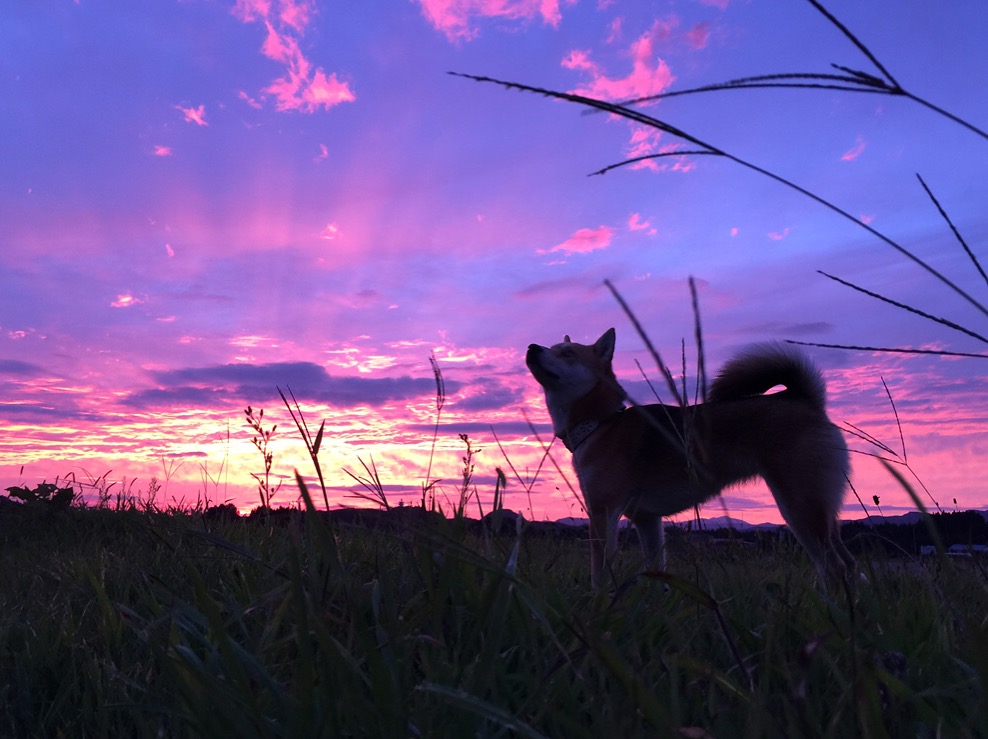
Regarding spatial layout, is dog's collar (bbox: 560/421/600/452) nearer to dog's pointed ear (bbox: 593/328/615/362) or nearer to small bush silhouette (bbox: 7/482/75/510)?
dog's pointed ear (bbox: 593/328/615/362)

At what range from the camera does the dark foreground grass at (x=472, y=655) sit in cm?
142

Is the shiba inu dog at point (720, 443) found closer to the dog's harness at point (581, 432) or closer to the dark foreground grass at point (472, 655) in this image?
the dog's harness at point (581, 432)

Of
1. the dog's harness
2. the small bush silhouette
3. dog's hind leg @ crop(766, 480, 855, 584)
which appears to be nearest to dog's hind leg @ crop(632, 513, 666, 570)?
the dog's harness

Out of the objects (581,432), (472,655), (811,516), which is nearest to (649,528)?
(581,432)

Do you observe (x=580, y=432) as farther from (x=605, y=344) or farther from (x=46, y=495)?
(x=46, y=495)

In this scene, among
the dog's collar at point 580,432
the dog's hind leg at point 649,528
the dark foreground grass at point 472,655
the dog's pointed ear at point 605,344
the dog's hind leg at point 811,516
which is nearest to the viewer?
the dark foreground grass at point 472,655

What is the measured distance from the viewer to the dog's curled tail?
6.97 m

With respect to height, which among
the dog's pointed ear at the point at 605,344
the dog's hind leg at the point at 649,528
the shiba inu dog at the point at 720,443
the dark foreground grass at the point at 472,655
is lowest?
the dark foreground grass at the point at 472,655

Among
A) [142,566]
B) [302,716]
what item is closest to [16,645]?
[142,566]

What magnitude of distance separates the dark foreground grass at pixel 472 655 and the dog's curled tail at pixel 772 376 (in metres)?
3.73

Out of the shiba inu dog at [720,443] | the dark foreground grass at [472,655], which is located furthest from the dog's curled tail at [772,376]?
the dark foreground grass at [472,655]

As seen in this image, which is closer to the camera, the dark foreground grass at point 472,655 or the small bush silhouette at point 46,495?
the dark foreground grass at point 472,655

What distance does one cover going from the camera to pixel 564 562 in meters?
4.19

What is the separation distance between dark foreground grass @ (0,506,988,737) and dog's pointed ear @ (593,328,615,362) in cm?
495
